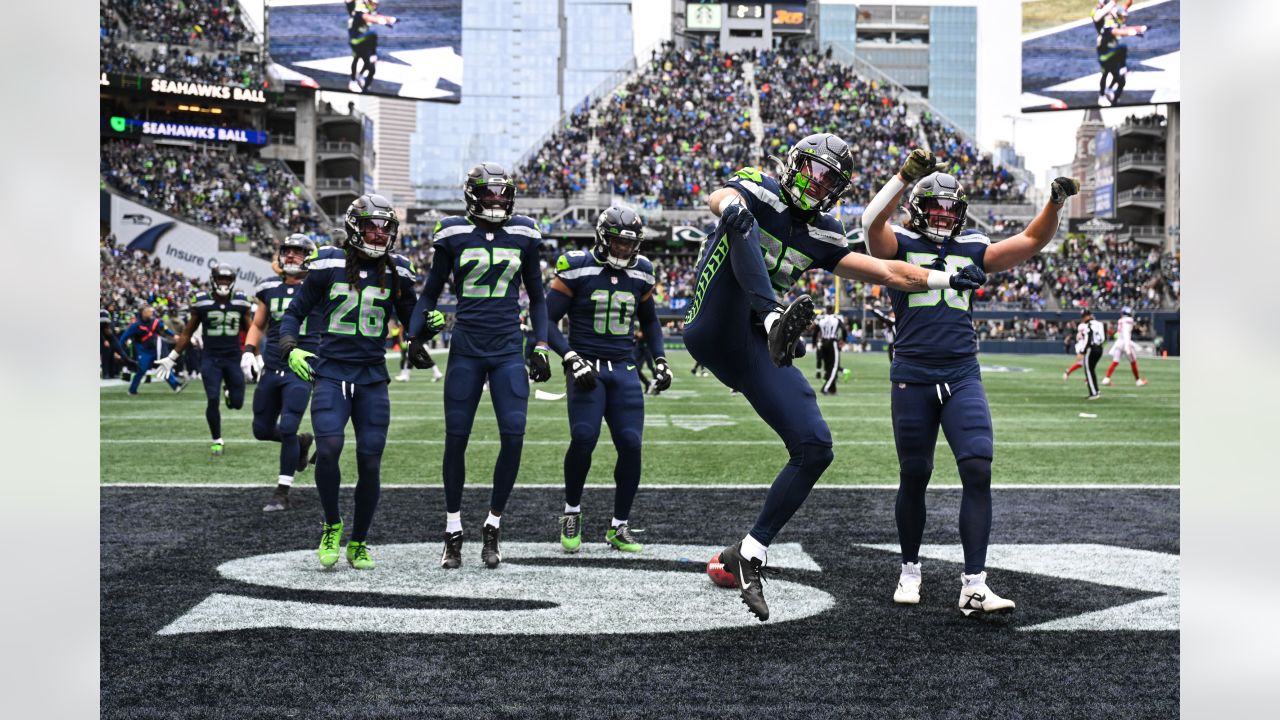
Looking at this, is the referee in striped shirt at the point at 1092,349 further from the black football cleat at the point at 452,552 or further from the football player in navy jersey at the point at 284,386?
the black football cleat at the point at 452,552

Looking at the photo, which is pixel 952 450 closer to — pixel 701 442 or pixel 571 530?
pixel 571 530

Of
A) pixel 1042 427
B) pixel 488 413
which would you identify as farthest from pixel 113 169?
pixel 1042 427

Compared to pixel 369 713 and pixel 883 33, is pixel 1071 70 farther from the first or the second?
pixel 883 33

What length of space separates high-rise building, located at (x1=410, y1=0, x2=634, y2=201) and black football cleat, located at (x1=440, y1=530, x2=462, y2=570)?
184 m

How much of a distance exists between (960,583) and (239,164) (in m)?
46.8

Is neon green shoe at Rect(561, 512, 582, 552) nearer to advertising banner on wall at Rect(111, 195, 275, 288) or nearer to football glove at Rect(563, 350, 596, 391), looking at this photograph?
football glove at Rect(563, 350, 596, 391)

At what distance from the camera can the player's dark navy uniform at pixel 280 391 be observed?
821cm

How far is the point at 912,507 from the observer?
17.1ft

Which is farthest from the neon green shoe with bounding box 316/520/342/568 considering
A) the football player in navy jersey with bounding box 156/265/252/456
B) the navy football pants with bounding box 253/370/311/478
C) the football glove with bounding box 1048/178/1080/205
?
the football player in navy jersey with bounding box 156/265/252/456

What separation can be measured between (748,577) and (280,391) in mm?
5202

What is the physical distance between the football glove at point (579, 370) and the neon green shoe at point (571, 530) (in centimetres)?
75

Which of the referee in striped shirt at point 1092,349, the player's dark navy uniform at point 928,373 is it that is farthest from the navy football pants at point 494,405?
the referee in striped shirt at point 1092,349

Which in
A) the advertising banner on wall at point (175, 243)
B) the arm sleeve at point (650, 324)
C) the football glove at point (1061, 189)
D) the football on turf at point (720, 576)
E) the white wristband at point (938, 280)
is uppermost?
the advertising banner on wall at point (175, 243)
